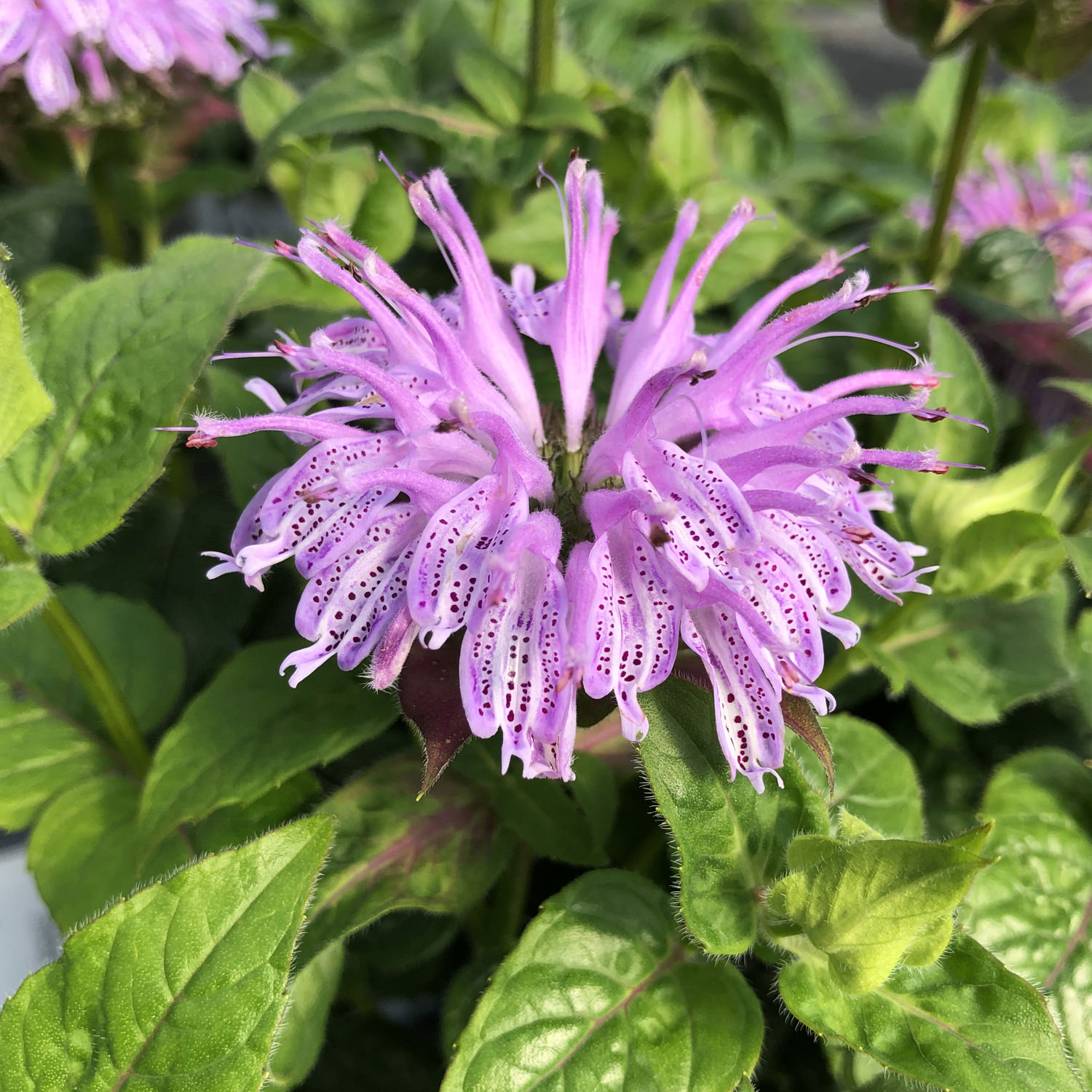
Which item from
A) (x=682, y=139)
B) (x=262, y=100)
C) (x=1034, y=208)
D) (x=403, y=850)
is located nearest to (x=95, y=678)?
(x=403, y=850)

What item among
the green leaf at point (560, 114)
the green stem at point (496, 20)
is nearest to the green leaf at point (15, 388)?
the green leaf at point (560, 114)

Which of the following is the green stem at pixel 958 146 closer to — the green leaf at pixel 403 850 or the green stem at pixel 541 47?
the green stem at pixel 541 47

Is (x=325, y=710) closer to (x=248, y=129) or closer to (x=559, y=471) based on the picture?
(x=559, y=471)

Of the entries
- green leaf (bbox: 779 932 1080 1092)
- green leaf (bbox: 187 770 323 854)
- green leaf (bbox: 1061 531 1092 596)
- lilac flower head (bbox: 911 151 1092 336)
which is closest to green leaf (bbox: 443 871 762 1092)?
green leaf (bbox: 779 932 1080 1092)

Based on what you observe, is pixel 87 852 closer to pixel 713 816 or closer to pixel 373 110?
pixel 713 816

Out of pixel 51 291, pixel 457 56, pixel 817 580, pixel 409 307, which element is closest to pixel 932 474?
pixel 817 580
